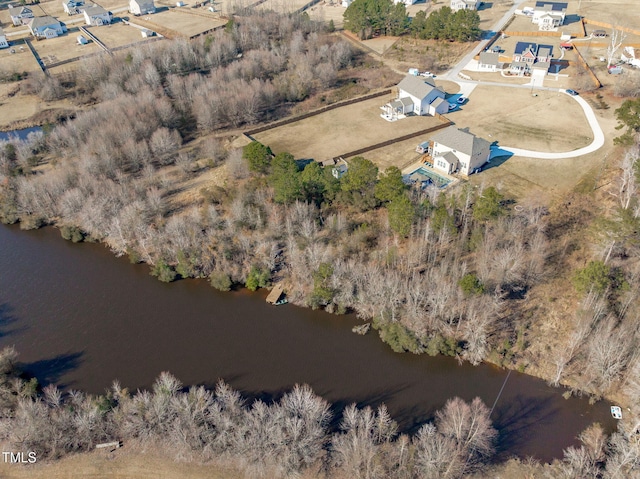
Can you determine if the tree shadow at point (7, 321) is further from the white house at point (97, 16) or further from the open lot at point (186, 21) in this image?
the white house at point (97, 16)

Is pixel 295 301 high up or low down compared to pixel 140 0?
down

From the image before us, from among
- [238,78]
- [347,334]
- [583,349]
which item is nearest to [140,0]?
[238,78]

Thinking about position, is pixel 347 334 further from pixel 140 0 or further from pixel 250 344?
pixel 140 0

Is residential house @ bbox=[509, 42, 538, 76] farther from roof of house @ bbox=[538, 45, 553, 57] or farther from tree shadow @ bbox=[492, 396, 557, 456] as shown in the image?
tree shadow @ bbox=[492, 396, 557, 456]

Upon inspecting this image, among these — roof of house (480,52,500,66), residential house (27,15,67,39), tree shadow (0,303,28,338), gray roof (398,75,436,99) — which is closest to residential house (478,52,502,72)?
roof of house (480,52,500,66)

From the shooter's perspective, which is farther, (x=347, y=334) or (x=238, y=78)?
(x=238, y=78)

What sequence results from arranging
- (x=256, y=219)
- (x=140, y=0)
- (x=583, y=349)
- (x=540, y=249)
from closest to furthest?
(x=583, y=349) → (x=540, y=249) → (x=256, y=219) → (x=140, y=0)

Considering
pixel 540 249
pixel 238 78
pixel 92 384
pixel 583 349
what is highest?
pixel 238 78
